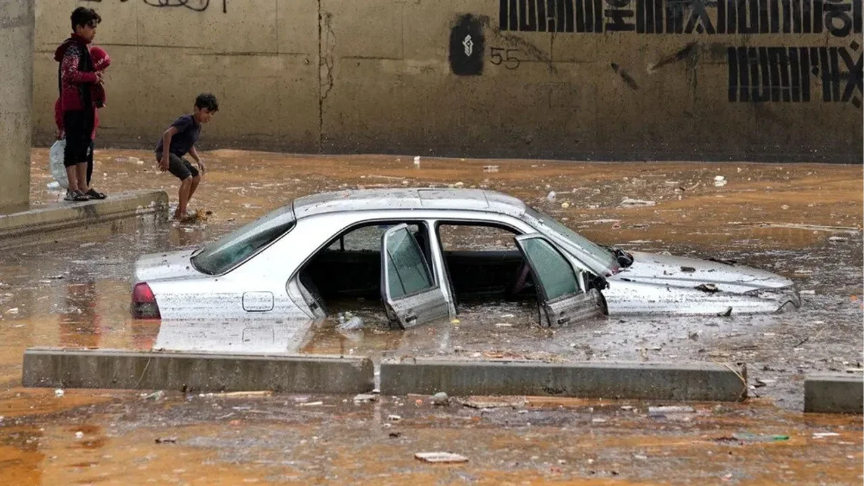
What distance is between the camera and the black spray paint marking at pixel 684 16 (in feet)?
72.0

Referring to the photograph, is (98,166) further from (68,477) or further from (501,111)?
(68,477)

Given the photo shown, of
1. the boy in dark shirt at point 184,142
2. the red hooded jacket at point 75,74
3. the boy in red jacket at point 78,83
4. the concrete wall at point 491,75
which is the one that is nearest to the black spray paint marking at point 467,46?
the concrete wall at point 491,75

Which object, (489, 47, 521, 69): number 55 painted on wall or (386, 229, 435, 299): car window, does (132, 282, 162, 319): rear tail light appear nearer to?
(386, 229, 435, 299): car window

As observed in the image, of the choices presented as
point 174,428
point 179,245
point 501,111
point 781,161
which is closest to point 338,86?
point 501,111

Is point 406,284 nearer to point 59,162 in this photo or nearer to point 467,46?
point 59,162

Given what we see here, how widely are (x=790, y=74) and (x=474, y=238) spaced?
43.4ft

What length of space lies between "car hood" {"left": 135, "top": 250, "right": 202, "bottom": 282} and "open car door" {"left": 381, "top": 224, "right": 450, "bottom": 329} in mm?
1235

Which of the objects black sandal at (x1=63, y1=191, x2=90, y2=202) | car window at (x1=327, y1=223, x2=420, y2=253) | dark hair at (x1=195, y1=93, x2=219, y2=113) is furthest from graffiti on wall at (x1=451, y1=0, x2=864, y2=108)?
car window at (x1=327, y1=223, x2=420, y2=253)

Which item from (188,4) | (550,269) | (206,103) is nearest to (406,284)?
(550,269)

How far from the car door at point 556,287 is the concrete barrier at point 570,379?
94 cm

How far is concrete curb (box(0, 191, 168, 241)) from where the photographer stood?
45.1ft

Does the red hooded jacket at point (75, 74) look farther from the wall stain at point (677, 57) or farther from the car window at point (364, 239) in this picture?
the wall stain at point (677, 57)

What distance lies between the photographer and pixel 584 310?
862 cm

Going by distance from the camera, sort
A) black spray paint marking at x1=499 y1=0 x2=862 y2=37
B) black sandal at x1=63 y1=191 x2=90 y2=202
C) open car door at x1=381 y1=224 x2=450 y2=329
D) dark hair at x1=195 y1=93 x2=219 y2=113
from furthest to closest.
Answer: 1. black spray paint marking at x1=499 y1=0 x2=862 y2=37
2. black sandal at x1=63 y1=191 x2=90 y2=202
3. dark hair at x1=195 y1=93 x2=219 y2=113
4. open car door at x1=381 y1=224 x2=450 y2=329
